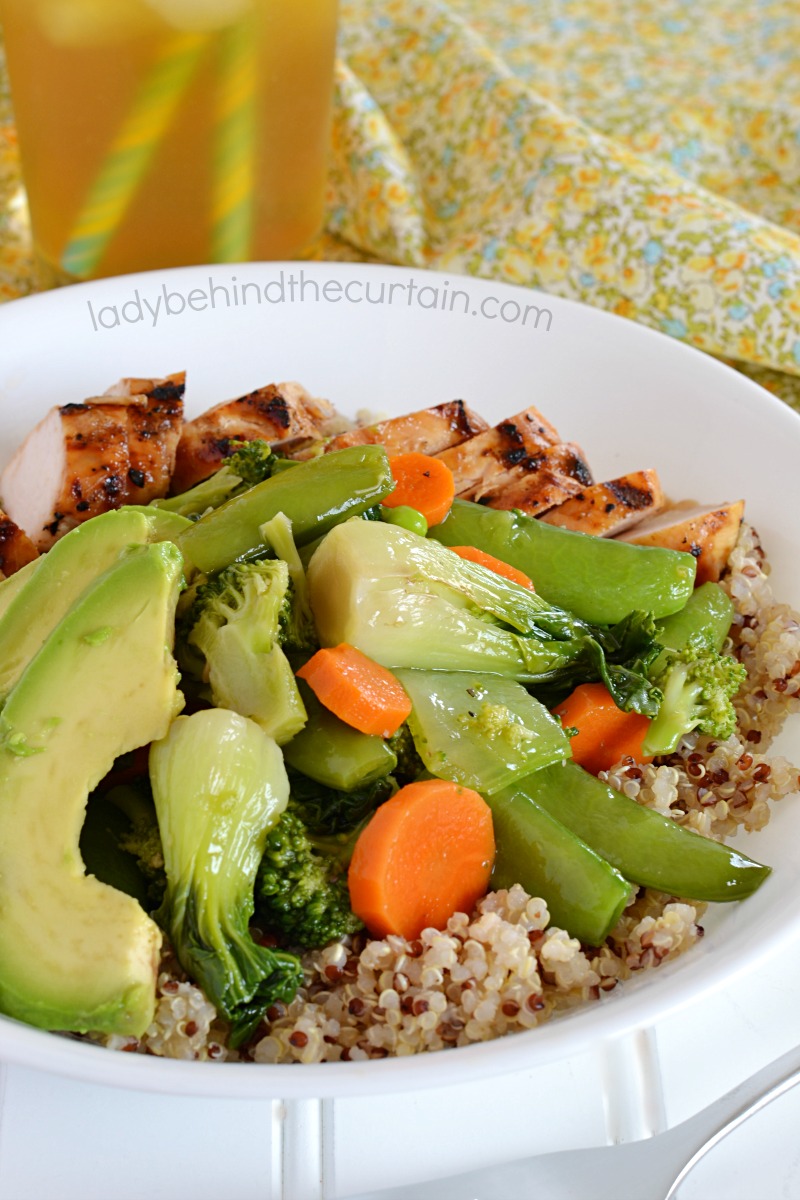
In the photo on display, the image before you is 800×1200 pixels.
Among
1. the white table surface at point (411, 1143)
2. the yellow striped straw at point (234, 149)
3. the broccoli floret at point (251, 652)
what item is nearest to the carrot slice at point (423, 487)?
the broccoli floret at point (251, 652)

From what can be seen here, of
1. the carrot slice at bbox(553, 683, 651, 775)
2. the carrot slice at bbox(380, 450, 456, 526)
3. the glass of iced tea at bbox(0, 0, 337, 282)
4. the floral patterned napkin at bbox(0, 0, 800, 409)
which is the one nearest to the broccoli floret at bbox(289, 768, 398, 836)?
the carrot slice at bbox(553, 683, 651, 775)

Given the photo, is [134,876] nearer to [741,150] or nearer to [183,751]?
[183,751]

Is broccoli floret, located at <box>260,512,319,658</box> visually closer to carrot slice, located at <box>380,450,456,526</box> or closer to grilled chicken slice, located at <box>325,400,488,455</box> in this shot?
carrot slice, located at <box>380,450,456,526</box>

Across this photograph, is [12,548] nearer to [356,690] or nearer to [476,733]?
[356,690]

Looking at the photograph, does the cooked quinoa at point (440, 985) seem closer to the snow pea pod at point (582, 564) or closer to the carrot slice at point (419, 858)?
the carrot slice at point (419, 858)

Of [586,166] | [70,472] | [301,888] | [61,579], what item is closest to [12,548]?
[70,472]


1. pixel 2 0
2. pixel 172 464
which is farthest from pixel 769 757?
pixel 2 0
